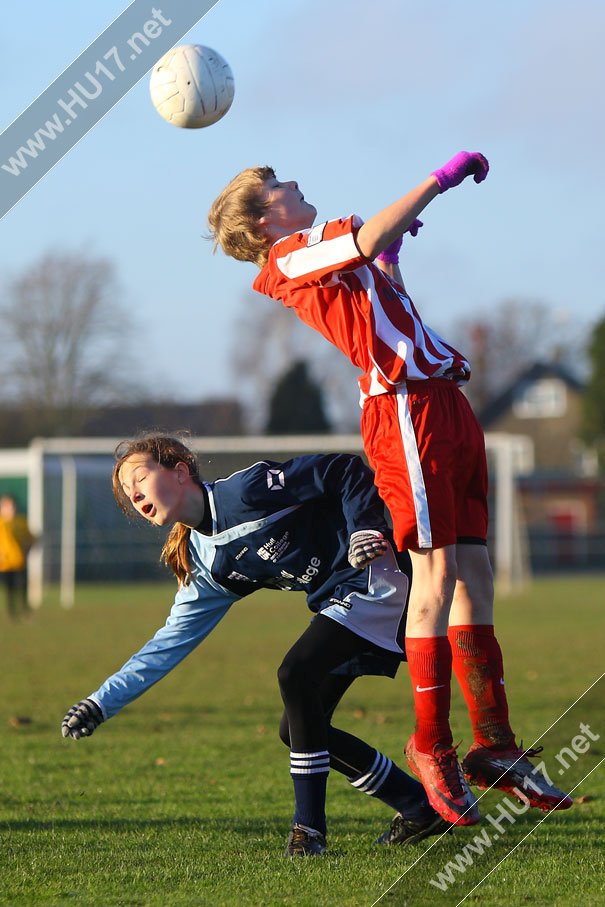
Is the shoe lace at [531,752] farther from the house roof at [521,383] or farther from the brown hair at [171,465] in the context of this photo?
the house roof at [521,383]

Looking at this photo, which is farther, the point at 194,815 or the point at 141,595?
the point at 141,595

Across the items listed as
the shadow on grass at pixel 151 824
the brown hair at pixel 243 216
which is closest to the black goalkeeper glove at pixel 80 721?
the shadow on grass at pixel 151 824

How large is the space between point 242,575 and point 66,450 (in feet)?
83.8

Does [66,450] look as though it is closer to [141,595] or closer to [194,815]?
[141,595]

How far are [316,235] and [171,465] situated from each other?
1006mm

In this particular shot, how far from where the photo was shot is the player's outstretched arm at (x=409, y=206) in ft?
14.1

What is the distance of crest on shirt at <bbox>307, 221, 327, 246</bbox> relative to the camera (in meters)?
4.52

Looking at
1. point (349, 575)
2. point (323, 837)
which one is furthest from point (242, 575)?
point (323, 837)

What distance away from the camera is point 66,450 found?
29844 millimetres

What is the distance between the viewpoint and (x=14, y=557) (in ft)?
75.8

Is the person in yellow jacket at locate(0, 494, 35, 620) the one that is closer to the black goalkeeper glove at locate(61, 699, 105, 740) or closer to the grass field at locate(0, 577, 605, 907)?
the grass field at locate(0, 577, 605, 907)

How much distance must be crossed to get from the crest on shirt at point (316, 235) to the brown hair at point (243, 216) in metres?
0.38

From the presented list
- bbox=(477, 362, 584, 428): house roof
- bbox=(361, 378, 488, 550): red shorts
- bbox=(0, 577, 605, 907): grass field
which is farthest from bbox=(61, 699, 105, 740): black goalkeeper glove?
bbox=(477, 362, 584, 428): house roof

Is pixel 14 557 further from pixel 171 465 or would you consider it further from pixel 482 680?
pixel 482 680
